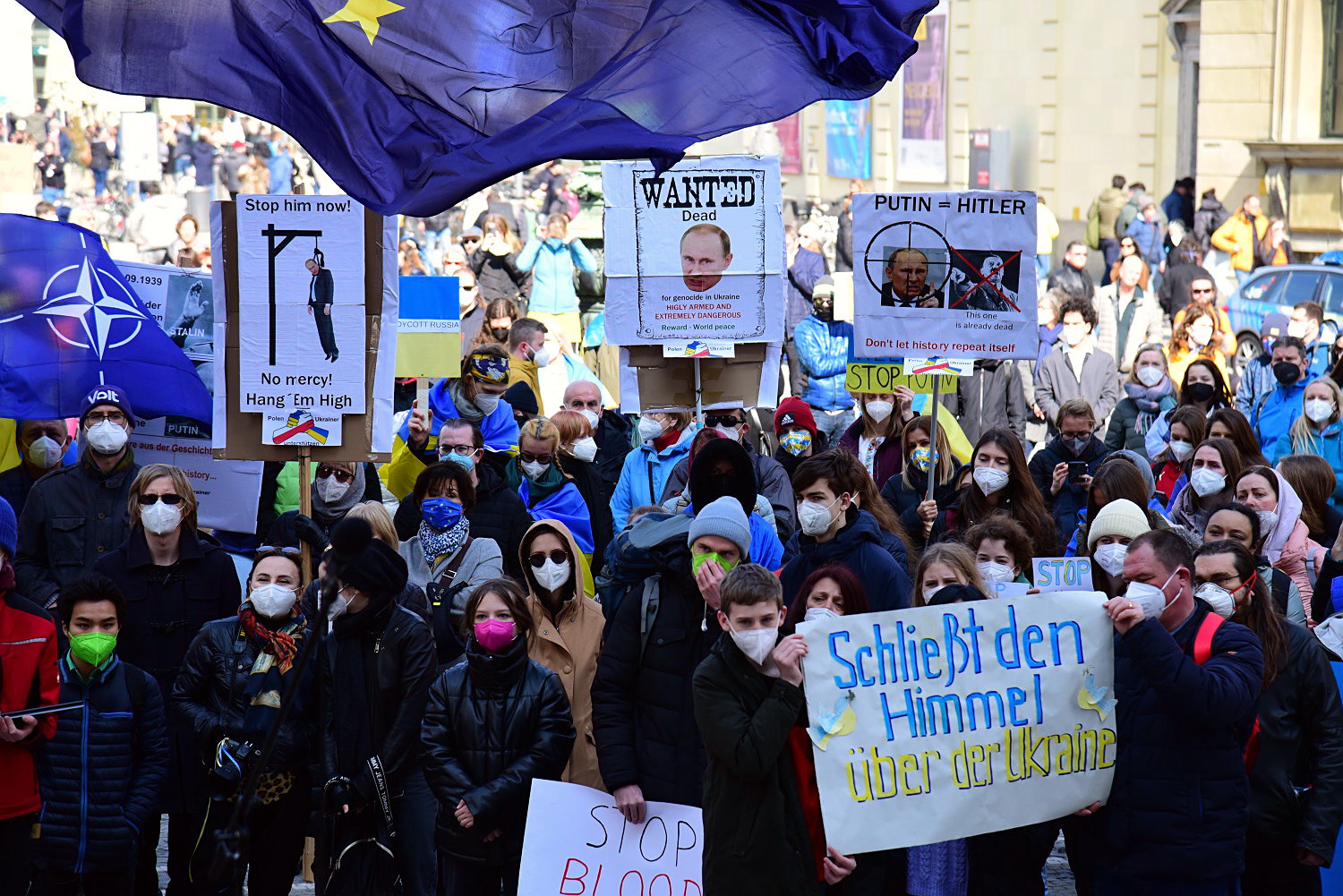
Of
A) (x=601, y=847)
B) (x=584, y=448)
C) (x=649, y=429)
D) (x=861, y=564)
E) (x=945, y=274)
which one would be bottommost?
(x=601, y=847)

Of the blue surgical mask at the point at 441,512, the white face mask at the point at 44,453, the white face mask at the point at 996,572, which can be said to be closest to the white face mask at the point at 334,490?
the blue surgical mask at the point at 441,512

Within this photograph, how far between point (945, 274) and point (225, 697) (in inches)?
168

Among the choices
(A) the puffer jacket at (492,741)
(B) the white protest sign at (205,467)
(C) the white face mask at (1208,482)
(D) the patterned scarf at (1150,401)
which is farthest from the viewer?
(D) the patterned scarf at (1150,401)

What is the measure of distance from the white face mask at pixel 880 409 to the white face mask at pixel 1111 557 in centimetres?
360

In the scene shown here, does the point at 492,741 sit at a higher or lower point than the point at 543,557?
lower

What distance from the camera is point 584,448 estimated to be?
976 centimetres

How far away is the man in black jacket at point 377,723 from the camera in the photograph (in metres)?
6.68

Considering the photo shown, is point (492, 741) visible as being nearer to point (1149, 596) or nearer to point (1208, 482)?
point (1149, 596)

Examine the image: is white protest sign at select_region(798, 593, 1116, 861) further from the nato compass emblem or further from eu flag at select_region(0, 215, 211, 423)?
the nato compass emblem

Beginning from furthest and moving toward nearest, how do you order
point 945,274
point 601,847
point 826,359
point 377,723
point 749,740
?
point 826,359 < point 945,274 < point 377,723 < point 601,847 < point 749,740

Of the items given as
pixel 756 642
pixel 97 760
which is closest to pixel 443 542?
pixel 97 760

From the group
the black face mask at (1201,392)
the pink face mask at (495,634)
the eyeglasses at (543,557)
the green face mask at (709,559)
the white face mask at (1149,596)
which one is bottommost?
the pink face mask at (495,634)

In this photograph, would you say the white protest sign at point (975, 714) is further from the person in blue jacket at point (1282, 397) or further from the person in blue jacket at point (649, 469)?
the person in blue jacket at point (1282, 397)

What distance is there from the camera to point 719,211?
957cm
